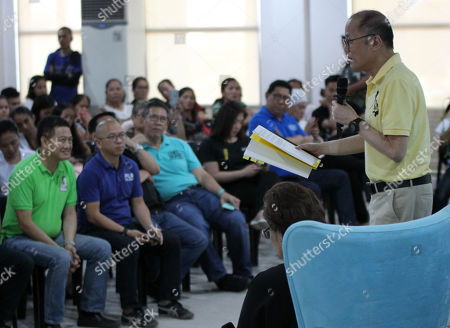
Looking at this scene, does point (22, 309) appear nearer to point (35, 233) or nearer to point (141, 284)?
point (35, 233)

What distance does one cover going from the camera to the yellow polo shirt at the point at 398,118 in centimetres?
240

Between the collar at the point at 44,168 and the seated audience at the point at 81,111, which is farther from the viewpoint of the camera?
the seated audience at the point at 81,111

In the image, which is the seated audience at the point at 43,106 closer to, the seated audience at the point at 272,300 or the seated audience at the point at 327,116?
the seated audience at the point at 327,116

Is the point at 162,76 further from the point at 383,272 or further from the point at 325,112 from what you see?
the point at 383,272

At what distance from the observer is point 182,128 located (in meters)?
6.07

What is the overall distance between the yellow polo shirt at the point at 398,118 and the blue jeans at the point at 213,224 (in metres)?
2.08

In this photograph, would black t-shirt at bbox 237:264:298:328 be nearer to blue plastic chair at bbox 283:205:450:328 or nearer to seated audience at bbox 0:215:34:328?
blue plastic chair at bbox 283:205:450:328

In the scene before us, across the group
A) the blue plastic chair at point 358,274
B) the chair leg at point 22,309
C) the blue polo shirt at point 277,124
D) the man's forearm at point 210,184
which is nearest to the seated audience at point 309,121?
the blue polo shirt at point 277,124

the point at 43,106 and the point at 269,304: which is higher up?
the point at 43,106

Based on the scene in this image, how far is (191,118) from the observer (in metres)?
6.59

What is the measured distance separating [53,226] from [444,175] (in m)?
3.26

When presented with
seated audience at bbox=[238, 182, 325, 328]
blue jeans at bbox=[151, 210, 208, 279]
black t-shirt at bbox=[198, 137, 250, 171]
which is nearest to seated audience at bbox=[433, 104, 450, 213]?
black t-shirt at bbox=[198, 137, 250, 171]

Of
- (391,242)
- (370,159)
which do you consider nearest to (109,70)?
(370,159)

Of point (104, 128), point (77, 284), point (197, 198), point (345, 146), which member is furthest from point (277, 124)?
point (345, 146)
